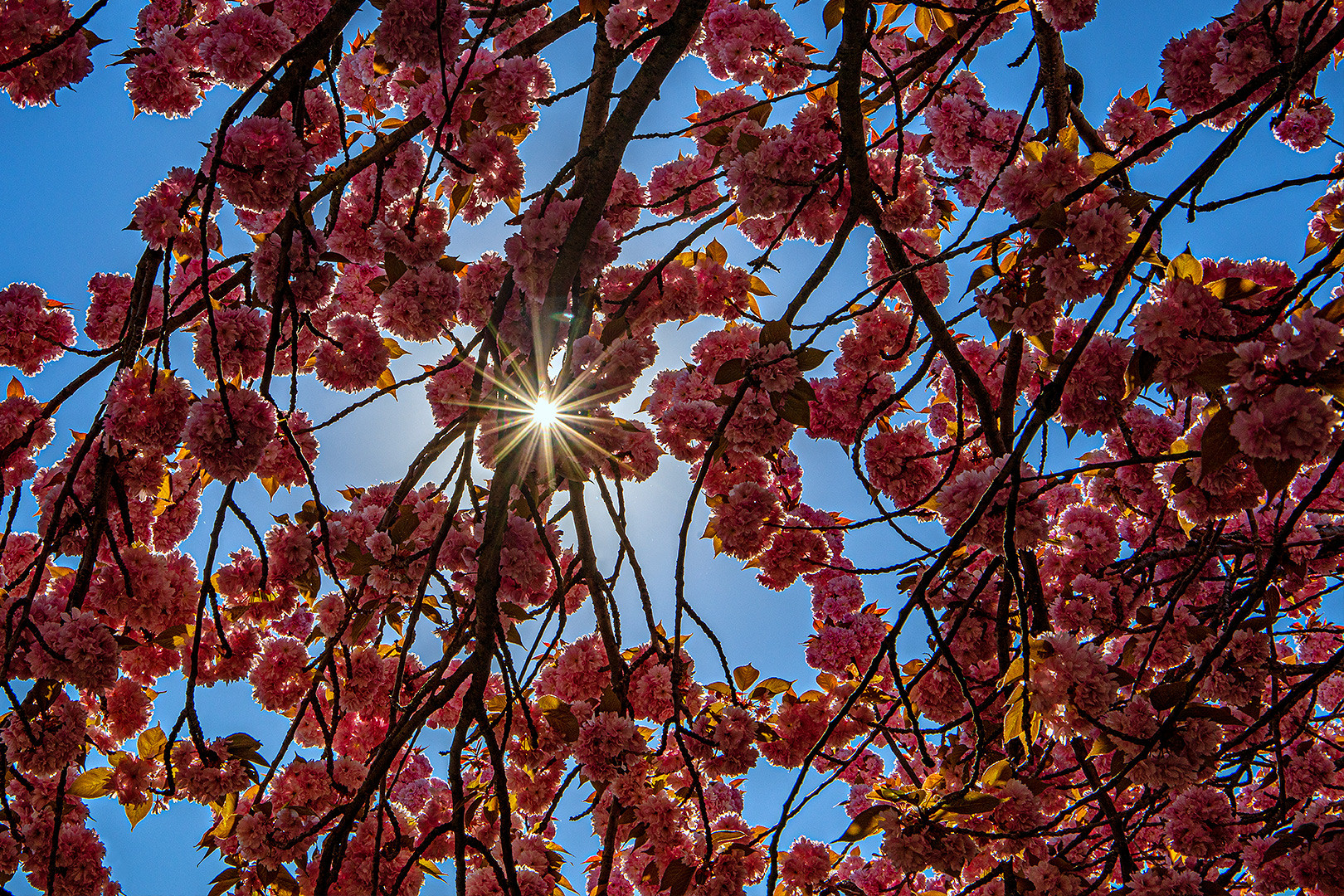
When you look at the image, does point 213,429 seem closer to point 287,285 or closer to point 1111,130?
point 287,285

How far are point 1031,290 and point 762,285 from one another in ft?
4.48

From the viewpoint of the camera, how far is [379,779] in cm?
186

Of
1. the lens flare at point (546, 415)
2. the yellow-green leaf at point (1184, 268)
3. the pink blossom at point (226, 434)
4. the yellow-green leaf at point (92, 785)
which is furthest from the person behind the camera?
the yellow-green leaf at point (92, 785)

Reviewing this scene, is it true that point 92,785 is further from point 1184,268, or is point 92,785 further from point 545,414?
point 1184,268

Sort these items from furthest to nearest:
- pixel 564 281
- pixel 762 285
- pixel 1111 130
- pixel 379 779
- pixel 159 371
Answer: pixel 1111 130 < pixel 762 285 < pixel 564 281 < pixel 159 371 < pixel 379 779

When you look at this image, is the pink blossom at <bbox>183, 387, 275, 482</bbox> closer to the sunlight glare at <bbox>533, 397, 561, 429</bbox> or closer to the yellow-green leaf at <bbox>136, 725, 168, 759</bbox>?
the sunlight glare at <bbox>533, 397, 561, 429</bbox>

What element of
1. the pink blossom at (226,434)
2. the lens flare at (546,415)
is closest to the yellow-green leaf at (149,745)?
the pink blossom at (226,434)

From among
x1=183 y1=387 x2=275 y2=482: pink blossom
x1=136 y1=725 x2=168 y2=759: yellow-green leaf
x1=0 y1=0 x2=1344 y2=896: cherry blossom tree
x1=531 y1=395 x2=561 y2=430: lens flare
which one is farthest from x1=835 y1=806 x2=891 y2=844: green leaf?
x1=136 y1=725 x2=168 y2=759: yellow-green leaf

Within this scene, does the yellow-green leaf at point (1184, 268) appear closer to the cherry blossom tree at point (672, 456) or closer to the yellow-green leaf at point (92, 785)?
the cherry blossom tree at point (672, 456)

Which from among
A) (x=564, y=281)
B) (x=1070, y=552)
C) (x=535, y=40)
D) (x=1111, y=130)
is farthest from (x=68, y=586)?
(x=1111, y=130)

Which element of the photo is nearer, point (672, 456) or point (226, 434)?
point (226, 434)

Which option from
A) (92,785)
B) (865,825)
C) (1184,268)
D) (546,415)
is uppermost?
(546,415)

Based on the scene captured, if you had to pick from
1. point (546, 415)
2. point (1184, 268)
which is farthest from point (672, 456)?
point (1184, 268)

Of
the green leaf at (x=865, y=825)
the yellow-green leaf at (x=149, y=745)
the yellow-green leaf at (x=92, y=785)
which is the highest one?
the yellow-green leaf at (x=149, y=745)
